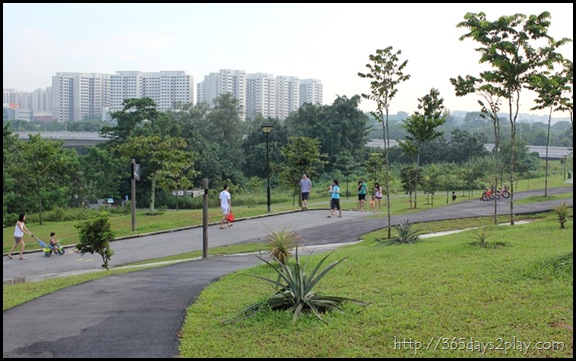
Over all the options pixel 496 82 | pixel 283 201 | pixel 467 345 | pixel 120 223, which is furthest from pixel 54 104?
pixel 467 345

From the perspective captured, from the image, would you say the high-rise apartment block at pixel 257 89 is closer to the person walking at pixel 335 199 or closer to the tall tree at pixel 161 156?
the tall tree at pixel 161 156

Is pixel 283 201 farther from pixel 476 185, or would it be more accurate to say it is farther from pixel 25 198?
pixel 25 198

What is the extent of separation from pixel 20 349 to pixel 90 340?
663mm

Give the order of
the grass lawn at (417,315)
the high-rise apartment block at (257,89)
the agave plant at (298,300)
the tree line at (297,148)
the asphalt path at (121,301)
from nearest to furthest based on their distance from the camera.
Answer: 1. the grass lawn at (417,315)
2. the asphalt path at (121,301)
3. the agave plant at (298,300)
4. the tree line at (297,148)
5. the high-rise apartment block at (257,89)

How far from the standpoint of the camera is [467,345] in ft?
18.2

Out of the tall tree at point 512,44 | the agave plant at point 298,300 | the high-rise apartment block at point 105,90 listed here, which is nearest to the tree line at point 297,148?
the tall tree at point 512,44

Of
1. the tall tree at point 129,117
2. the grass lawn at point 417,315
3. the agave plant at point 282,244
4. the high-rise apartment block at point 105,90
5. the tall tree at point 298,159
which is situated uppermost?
the high-rise apartment block at point 105,90

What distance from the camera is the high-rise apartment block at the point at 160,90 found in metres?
127

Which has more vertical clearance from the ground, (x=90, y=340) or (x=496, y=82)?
(x=496, y=82)

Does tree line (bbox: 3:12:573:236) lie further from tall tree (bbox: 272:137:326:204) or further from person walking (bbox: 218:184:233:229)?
person walking (bbox: 218:184:233:229)

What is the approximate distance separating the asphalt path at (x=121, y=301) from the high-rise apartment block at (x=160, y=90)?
11018cm

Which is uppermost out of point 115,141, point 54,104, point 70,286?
point 54,104

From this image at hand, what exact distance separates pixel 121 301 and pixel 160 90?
→ 405ft

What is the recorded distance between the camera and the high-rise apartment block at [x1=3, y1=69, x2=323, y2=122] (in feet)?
418
